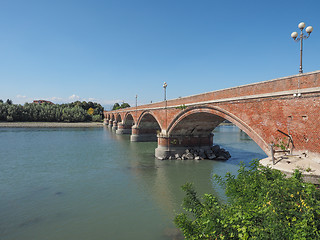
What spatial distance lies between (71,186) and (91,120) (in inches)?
3260

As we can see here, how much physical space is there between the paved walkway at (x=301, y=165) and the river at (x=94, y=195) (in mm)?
4950

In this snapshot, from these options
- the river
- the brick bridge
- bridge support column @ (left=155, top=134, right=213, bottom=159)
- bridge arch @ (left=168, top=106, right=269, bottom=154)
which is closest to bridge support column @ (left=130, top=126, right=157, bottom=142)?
bridge support column @ (left=155, top=134, right=213, bottom=159)

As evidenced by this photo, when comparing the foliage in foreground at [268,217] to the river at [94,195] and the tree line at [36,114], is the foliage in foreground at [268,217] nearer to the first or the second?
the river at [94,195]

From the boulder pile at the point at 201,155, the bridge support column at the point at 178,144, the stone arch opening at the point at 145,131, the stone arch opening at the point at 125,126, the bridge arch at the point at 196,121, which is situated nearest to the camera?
the bridge arch at the point at 196,121

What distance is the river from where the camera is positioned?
325 inches

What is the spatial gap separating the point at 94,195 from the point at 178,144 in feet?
41.5

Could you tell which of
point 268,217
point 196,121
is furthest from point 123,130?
point 268,217

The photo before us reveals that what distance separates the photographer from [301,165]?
729cm

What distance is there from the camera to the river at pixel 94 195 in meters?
8.25

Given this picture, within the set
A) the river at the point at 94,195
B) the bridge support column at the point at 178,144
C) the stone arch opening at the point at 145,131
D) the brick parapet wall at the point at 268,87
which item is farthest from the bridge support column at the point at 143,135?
the brick parapet wall at the point at 268,87

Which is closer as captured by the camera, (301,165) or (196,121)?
(301,165)

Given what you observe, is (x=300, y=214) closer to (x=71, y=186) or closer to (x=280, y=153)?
(x=280, y=153)

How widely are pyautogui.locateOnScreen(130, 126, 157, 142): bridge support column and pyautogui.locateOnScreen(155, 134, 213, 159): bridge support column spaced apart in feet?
44.6

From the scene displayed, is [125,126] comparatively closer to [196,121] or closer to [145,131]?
[145,131]
